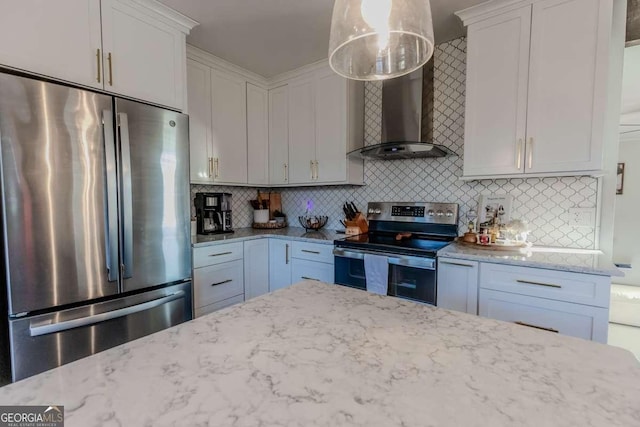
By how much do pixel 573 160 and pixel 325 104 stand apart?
1924 mm

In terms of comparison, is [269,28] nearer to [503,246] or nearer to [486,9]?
[486,9]

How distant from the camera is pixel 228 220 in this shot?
2842mm

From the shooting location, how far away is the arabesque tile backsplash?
6.63ft

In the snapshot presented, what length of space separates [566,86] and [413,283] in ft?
4.93

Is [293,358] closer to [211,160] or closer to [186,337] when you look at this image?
[186,337]

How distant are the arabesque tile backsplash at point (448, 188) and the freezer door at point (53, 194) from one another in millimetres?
1378

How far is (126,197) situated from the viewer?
1682 mm

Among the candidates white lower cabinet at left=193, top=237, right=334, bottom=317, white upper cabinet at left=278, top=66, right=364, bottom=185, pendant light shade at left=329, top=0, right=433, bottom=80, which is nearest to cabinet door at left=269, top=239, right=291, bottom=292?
white lower cabinet at left=193, top=237, right=334, bottom=317

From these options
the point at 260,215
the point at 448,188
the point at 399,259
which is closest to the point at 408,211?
the point at 448,188

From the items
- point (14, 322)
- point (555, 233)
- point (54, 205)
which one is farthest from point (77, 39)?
point (555, 233)

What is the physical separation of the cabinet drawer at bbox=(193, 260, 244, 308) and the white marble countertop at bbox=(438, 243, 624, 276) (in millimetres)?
1665

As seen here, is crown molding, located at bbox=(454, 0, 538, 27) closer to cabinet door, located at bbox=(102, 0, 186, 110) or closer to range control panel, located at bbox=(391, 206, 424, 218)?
range control panel, located at bbox=(391, 206, 424, 218)

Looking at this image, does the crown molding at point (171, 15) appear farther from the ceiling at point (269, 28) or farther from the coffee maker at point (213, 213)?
the coffee maker at point (213, 213)

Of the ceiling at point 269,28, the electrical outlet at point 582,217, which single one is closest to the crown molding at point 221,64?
the ceiling at point 269,28
